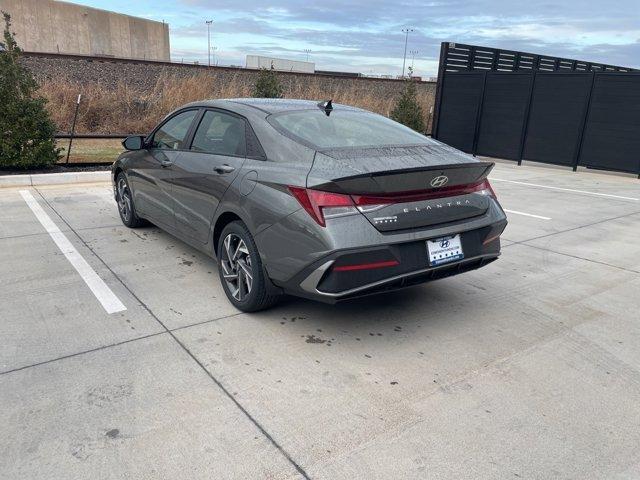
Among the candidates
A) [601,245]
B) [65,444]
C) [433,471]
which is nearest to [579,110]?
[601,245]

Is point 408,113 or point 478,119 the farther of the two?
point 408,113

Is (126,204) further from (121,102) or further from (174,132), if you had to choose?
(121,102)

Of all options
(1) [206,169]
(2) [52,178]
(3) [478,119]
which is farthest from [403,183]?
(3) [478,119]

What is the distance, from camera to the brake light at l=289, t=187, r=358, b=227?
303 centimetres

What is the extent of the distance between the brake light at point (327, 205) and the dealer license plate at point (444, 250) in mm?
625

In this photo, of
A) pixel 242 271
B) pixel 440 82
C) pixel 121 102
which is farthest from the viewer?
pixel 440 82

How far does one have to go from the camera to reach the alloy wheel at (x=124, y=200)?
234 inches

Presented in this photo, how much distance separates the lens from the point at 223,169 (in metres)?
3.89

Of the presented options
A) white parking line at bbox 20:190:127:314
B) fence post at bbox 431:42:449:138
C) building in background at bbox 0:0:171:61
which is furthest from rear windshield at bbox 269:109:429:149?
building in background at bbox 0:0:171:61

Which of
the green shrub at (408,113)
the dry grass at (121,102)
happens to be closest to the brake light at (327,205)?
the green shrub at (408,113)

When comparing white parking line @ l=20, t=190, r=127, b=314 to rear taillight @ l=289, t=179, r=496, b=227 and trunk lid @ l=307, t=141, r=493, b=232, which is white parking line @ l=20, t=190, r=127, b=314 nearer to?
rear taillight @ l=289, t=179, r=496, b=227

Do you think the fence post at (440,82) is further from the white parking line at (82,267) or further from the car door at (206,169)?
the car door at (206,169)

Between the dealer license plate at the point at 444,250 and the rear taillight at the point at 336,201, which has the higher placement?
the rear taillight at the point at 336,201

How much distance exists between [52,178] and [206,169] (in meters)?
6.05
